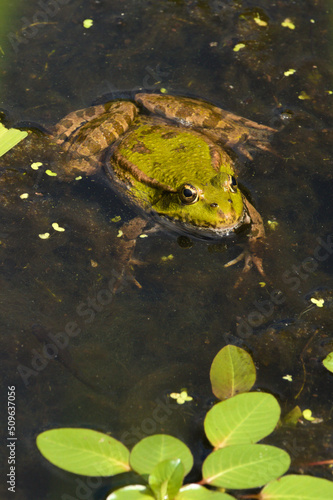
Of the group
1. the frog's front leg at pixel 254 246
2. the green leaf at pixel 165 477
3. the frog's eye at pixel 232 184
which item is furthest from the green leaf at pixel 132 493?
the frog's eye at pixel 232 184

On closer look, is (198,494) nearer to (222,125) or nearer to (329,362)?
(329,362)

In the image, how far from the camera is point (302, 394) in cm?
349

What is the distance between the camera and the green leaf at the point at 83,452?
9.36 feet

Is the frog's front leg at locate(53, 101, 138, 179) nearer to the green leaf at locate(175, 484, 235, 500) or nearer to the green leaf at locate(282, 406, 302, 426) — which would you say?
the green leaf at locate(282, 406, 302, 426)

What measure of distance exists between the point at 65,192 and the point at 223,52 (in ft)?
9.90

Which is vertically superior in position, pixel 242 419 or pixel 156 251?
pixel 242 419

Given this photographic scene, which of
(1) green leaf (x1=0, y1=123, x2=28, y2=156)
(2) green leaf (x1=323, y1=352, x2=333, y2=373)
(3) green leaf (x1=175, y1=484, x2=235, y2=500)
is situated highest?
(1) green leaf (x1=0, y1=123, x2=28, y2=156)

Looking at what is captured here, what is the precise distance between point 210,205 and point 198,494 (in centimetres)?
242

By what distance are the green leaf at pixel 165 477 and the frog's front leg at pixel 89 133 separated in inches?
127

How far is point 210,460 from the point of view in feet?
9.46

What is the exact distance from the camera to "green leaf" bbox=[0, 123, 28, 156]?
4.86 meters

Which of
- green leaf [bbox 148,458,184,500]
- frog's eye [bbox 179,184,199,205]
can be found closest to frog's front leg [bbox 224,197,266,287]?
frog's eye [bbox 179,184,199,205]

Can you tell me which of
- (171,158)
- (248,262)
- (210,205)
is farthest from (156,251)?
(171,158)

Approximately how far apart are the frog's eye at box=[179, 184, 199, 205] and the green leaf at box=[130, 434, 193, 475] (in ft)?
7.33
